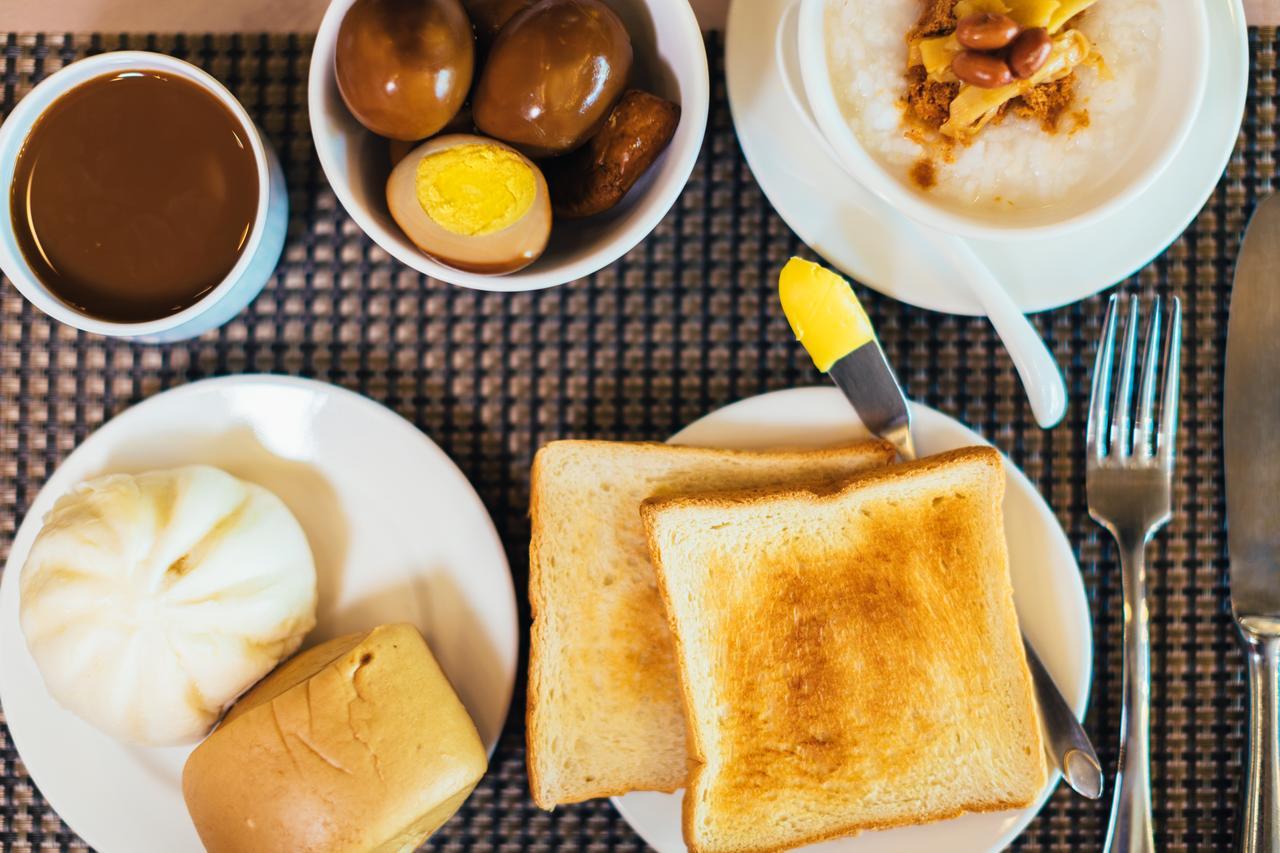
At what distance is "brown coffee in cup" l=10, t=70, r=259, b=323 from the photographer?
83 centimetres

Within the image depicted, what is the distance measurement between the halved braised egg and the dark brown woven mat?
0.29m

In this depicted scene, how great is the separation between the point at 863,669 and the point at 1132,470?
33 centimetres

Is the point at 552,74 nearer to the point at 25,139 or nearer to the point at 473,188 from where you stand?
the point at 473,188

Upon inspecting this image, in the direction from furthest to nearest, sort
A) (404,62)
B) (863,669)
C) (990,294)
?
(863,669) → (990,294) → (404,62)

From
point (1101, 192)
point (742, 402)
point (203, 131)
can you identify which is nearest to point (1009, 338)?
point (1101, 192)

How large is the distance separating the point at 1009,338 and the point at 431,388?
556mm

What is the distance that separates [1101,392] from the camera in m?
0.95

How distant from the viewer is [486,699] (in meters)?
0.92

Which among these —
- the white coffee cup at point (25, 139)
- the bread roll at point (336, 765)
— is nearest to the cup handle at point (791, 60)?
the white coffee cup at point (25, 139)

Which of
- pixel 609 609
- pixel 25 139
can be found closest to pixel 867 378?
pixel 609 609

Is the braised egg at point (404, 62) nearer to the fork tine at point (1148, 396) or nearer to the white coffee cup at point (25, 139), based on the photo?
the white coffee cup at point (25, 139)

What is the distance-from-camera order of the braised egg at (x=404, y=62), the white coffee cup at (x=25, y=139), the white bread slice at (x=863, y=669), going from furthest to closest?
the white bread slice at (x=863, y=669)
the white coffee cup at (x=25, y=139)
the braised egg at (x=404, y=62)

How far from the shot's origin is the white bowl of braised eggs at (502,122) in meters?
0.67

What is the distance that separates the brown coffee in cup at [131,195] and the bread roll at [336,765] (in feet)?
1.16
